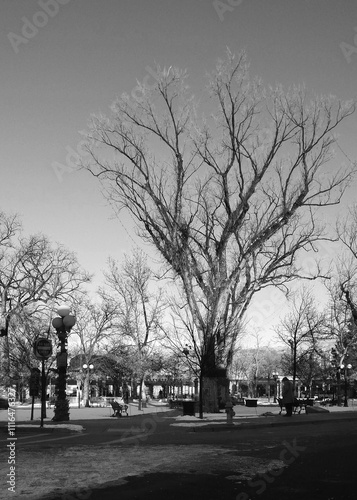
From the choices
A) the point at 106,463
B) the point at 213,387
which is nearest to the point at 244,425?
the point at 213,387

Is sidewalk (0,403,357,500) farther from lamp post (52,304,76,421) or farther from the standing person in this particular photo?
the standing person

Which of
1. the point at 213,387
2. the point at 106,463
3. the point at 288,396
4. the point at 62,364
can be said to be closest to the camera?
the point at 106,463

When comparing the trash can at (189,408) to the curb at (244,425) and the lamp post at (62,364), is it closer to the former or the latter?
the curb at (244,425)

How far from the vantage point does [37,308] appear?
38500 millimetres

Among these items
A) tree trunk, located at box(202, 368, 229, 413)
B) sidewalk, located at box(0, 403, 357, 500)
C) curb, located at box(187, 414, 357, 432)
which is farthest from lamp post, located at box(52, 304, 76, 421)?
tree trunk, located at box(202, 368, 229, 413)

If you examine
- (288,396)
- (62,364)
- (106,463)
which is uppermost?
(62,364)

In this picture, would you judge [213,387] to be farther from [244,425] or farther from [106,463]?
[106,463]

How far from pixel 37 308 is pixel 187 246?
55.2ft

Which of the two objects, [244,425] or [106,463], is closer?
[106,463]

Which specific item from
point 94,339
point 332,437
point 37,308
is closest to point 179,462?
point 332,437

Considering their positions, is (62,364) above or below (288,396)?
above

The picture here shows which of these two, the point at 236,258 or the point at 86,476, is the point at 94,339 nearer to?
the point at 236,258

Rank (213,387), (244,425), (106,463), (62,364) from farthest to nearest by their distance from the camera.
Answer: (213,387) → (62,364) → (244,425) → (106,463)

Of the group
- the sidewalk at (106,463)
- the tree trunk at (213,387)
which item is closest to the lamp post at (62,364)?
the sidewalk at (106,463)
